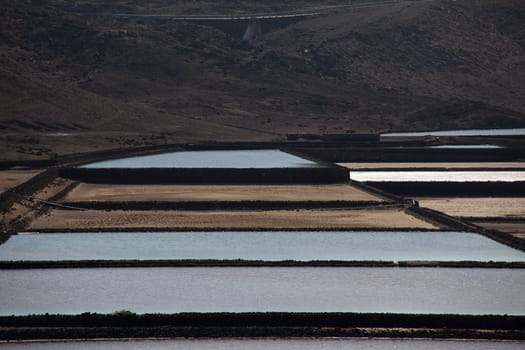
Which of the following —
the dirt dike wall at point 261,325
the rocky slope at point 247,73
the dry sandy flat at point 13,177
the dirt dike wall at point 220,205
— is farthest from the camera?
the rocky slope at point 247,73

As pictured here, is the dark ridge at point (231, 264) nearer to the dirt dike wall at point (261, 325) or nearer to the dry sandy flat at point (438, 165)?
the dirt dike wall at point (261, 325)

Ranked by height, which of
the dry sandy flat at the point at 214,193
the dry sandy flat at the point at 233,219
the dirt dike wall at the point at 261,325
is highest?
the dirt dike wall at the point at 261,325

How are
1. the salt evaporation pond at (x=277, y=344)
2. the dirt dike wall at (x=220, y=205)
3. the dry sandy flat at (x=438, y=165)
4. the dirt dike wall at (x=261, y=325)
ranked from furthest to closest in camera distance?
the dry sandy flat at (x=438, y=165)
the dirt dike wall at (x=220, y=205)
the dirt dike wall at (x=261, y=325)
the salt evaporation pond at (x=277, y=344)

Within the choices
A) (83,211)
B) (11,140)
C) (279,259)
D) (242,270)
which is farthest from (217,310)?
(11,140)

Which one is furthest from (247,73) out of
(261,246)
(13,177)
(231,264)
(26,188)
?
(231,264)

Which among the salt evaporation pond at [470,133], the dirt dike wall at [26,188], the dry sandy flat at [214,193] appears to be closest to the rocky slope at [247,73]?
the salt evaporation pond at [470,133]

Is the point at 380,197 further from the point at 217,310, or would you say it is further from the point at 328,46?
the point at 328,46

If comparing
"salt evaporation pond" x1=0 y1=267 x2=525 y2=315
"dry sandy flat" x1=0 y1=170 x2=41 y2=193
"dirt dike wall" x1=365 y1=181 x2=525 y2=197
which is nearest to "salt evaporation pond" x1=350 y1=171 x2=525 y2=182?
"dirt dike wall" x1=365 y1=181 x2=525 y2=197

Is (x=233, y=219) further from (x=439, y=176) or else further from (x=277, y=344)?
(x=439, y=176)
